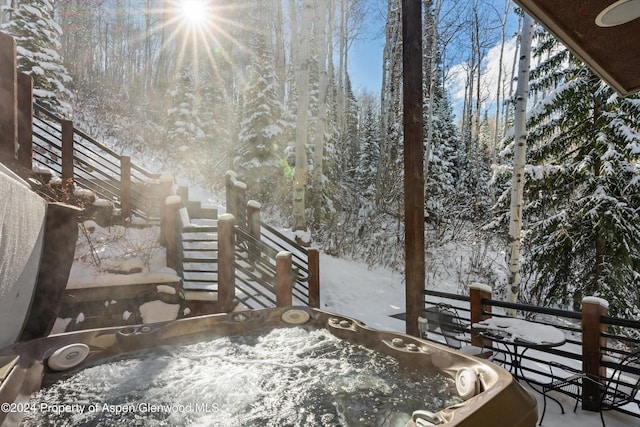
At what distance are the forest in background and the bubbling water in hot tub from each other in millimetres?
4823

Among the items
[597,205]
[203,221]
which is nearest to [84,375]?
[203,221]

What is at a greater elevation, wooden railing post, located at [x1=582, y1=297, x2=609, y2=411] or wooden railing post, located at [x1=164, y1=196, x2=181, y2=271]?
wooden railing post, located at [x1=164, y1=196, x2=181, y2=271]

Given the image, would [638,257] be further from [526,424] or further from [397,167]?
[397,167]

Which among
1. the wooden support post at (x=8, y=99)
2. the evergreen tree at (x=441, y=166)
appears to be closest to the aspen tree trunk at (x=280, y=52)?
the evergreen tree at (x=441, y=166)

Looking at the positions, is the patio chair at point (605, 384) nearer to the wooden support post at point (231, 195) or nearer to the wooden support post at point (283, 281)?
the wooden support post at point (283, 281)

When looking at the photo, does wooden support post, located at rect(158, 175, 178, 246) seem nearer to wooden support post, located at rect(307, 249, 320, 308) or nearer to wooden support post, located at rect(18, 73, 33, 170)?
wooden support post, located at rect(18, 73, 33, 170)

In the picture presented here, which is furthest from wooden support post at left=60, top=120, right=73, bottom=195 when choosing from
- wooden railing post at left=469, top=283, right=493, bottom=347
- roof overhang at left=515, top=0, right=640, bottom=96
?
roof overhang at left=515, top=0, right=640, bottom=96

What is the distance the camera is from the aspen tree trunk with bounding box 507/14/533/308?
5.69 meters

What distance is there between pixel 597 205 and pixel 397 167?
23.5ft

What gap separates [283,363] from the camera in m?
2.61

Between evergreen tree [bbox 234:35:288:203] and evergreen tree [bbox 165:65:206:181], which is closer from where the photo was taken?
evergreen tree [bbox 234:35:288:203]

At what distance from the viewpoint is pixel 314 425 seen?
1860 millimetres

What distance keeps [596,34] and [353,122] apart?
16.9 metres

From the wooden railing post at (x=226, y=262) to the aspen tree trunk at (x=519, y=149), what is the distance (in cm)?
452
